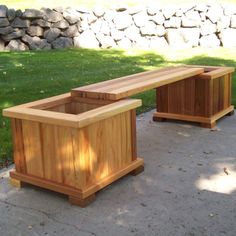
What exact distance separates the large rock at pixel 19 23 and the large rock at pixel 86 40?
147cm

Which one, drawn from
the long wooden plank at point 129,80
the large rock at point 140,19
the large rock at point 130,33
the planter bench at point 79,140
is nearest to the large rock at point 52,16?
the large rock at point 130,33

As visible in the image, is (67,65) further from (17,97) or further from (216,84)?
(216,84)

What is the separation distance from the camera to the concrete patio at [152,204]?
328 centimetres

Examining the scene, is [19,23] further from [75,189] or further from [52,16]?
[75,189]

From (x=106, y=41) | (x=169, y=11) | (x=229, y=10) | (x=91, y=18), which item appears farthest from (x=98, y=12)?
(x=229, y=10)

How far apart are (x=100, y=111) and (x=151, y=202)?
807mm

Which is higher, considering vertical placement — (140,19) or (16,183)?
(140,19)

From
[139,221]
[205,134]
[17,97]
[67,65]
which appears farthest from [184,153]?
[67,65]

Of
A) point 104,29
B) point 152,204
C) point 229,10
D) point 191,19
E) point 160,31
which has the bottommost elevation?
point 152,204

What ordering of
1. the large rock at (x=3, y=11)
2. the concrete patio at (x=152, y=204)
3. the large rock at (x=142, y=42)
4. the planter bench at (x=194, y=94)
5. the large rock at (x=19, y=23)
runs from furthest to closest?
the large rock at (x=142, y=42)
the large rock at (x=19, y=23)
the large rock at (x=3, y=11)
the planter bench at (x=194, y=94)
the concrete patio at (x=152, y=204)

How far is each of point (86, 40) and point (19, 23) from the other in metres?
1.94

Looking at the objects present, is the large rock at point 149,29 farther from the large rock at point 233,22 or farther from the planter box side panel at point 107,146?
the planter box side panel at point 107,146

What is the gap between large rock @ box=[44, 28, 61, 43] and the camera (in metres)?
12.7

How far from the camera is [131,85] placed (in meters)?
4.53
